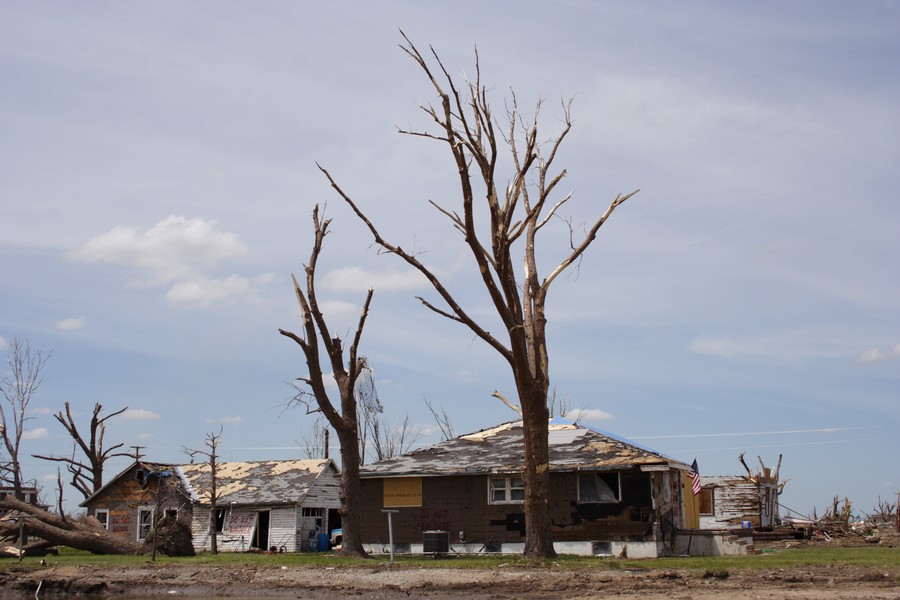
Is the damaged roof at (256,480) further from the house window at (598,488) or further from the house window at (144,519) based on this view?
the house window at (598,488)

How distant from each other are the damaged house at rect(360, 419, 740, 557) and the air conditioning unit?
0.10 ft

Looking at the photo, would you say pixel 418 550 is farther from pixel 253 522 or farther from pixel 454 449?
pixel 253 522

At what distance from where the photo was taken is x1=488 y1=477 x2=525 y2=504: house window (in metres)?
28.5

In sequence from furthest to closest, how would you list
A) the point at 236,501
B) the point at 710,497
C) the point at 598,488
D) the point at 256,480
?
the point at 710,497 < the point at 256,480 < the point at 236,501 < the point at 598,488

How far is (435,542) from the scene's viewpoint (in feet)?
88.6

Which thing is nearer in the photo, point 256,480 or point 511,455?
point 511,455

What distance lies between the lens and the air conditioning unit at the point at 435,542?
27.0 metres

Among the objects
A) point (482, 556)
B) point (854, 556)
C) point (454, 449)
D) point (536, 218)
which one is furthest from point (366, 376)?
point (854, 556)

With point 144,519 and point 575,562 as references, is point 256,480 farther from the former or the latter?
point 575,562

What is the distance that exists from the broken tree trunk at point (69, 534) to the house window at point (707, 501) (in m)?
24.6

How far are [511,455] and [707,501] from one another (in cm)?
1626

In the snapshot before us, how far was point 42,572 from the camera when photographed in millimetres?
23875

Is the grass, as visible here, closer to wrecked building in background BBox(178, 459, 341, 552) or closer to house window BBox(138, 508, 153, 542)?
wrecked building in background BBox(178, 459, 341, 552)

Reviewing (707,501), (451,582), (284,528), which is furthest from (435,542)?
(707,501)
